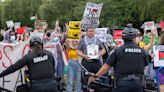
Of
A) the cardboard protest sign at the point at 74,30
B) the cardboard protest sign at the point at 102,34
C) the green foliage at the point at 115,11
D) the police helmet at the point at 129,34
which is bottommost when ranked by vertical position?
the green foliage at the point at 115,11

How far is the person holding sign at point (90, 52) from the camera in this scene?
11391mm

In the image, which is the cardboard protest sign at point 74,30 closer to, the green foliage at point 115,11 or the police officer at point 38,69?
the police officer at point 38,69

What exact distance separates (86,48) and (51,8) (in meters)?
79.1

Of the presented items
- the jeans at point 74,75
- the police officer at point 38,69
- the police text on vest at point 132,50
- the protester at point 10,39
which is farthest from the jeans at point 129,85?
the protester at point 10,39

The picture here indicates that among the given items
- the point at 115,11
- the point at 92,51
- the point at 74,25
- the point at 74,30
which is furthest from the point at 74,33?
the point at 115,11

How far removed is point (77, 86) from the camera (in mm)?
11969

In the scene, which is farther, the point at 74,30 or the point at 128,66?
the point at 74,30

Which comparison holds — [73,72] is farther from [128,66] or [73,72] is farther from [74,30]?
[128,66]

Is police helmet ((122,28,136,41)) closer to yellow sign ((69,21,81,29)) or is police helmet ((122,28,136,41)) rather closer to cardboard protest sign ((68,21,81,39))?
cardboard protest sign ((68,21,81,39))

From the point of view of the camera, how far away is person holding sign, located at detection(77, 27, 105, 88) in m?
11.4

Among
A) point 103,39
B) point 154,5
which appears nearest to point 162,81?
point 103,39

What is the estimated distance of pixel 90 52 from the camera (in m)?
11.4

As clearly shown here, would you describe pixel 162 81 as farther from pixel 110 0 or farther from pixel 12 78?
pixel 110 0

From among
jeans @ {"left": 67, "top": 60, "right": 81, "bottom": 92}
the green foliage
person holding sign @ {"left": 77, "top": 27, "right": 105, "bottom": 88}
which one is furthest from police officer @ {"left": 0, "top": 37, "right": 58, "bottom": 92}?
the green foliage
